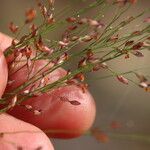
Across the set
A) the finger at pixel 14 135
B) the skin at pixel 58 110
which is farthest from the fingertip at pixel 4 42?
the finger at pixel 14 135

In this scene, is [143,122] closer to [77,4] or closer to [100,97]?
[100,97]

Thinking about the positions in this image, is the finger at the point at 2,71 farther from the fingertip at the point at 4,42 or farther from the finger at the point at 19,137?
the fingertip at the point at 4,42

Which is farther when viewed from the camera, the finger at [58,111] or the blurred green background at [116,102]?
the blurred green background at [116,102]

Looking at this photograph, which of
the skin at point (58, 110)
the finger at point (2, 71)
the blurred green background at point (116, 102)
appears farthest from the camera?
the blurred green background at point (116, 102)

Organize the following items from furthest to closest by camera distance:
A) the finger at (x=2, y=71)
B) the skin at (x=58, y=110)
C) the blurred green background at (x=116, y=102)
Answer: the blurred green background at (x=116, y=102), the skin at (x=58, y=110), the finger at (x=2, y=71)

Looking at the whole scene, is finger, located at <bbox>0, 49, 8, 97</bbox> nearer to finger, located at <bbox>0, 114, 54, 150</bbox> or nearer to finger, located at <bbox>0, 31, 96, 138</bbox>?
finger, located at <bbox>0, 114, 54, 150</bbox>

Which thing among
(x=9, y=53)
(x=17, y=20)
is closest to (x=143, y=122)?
(x=17, y=20)

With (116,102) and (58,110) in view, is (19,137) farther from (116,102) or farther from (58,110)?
(116,102)
